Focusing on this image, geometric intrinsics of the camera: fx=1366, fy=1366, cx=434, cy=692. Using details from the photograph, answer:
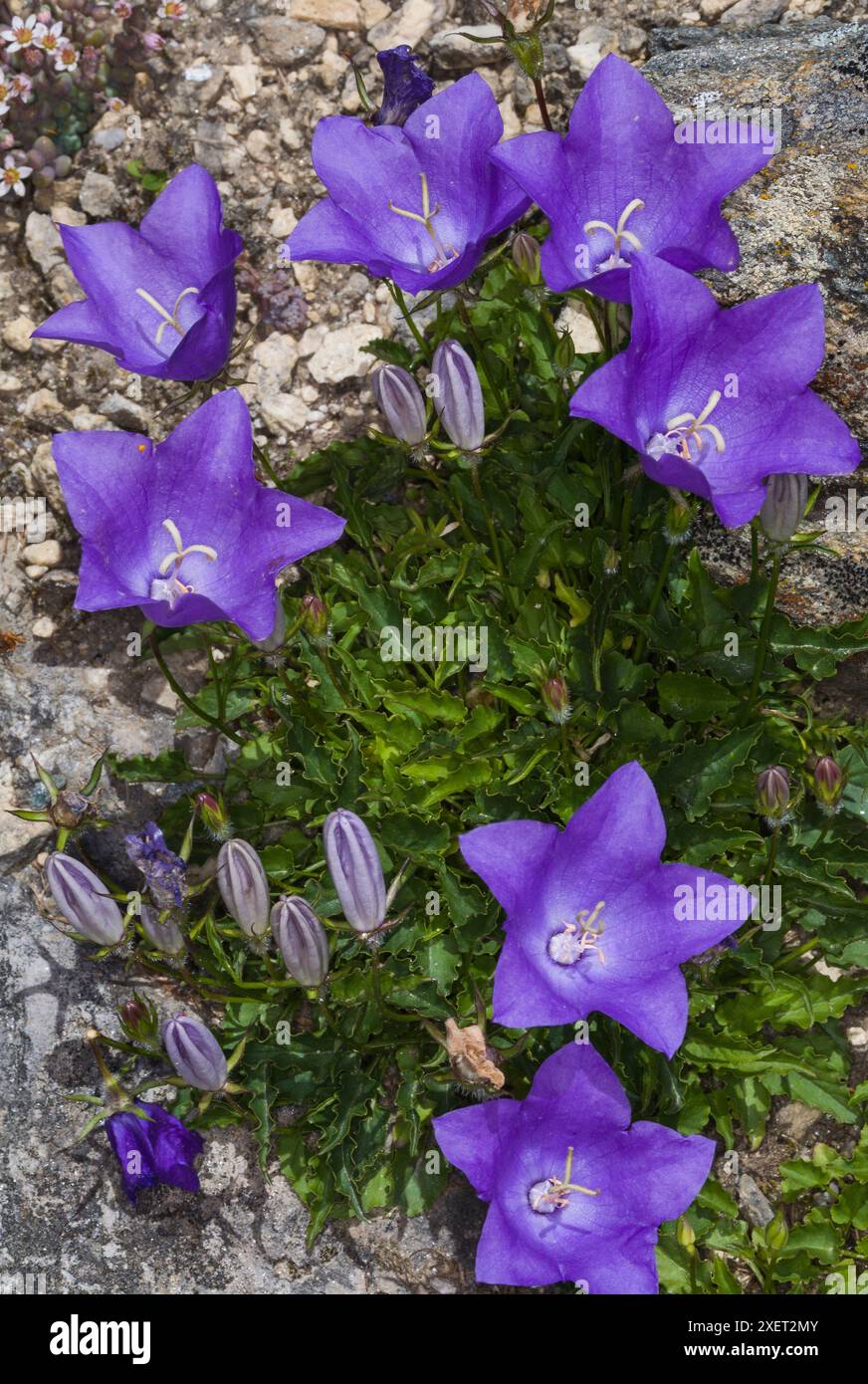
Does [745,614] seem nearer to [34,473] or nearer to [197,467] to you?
[197,467]

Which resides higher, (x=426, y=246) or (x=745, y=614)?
(x=426, y=246)

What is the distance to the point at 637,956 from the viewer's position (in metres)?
4.13

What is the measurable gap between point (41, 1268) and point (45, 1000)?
92 cm

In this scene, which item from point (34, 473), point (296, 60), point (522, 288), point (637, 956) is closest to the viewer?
point (637, 956)

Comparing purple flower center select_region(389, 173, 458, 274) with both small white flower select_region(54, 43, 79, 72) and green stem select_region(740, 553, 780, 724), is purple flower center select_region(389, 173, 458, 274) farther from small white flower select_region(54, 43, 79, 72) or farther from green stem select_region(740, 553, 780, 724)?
small white flower select_region(54, 43, 79, 72)

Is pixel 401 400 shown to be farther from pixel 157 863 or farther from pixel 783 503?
pixel 157 863

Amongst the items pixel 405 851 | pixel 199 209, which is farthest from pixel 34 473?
pixel 405 851

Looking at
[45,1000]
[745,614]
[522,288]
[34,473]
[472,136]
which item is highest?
[472,136]

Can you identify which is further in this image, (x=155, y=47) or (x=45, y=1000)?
(x=155, y=47)

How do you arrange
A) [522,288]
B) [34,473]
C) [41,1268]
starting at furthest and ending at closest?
[34,473] → [522,288] → [41,1268]

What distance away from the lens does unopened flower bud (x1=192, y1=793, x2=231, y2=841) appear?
4.46 m

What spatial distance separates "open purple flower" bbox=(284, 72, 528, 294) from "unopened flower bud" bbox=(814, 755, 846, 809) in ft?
6.34

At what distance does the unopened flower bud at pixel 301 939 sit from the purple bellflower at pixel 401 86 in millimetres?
2784

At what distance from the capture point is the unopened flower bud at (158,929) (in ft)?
14.6
